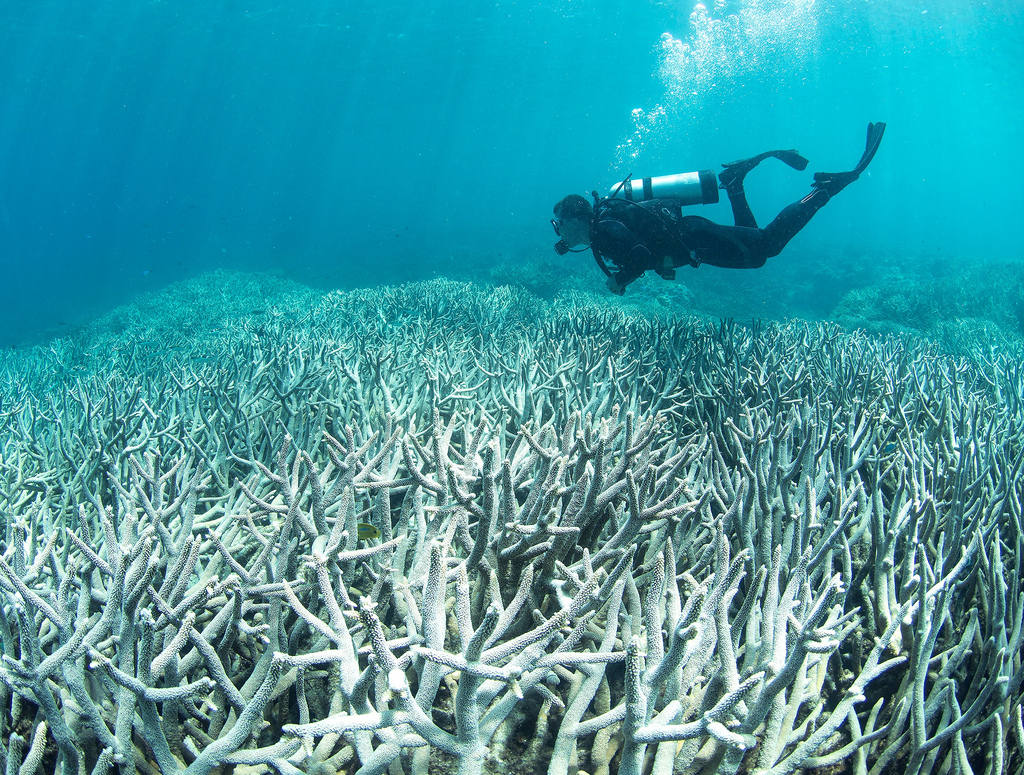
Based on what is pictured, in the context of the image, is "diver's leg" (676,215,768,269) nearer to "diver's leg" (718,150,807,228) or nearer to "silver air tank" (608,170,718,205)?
"silver air tank" (608,170,718,205)

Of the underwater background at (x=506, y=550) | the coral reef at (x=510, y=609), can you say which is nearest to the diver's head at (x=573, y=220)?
the underwater background at (x=506, y=550)

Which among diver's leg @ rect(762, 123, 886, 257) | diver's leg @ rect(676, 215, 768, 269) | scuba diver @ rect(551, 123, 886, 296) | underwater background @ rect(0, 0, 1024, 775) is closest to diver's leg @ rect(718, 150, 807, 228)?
scuba diver @ rect(551, 123, 886, 296)

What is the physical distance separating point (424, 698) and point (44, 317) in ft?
137

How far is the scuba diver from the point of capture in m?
6.73

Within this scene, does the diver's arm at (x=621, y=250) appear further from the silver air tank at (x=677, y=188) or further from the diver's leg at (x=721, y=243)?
the silver air tank at (x=677, y=188)

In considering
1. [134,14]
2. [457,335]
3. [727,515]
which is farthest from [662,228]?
[134,14]

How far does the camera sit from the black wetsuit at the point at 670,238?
21.8 ft

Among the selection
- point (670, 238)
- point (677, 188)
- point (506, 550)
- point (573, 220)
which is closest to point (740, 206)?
point (677, 188)

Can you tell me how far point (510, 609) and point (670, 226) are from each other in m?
6.56

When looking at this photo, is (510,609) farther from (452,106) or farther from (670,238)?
(452,106)

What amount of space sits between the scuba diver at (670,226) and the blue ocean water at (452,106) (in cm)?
1522

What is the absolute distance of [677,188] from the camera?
7719 mm

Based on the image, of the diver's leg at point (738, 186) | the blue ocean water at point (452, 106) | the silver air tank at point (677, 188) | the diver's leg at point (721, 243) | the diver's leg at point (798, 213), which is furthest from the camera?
the blue ocean water at point (452, 106)

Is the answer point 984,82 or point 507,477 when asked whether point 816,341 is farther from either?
point 984,82
